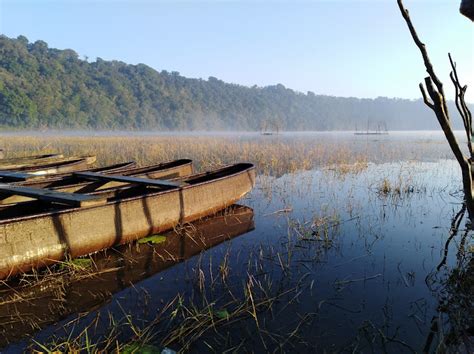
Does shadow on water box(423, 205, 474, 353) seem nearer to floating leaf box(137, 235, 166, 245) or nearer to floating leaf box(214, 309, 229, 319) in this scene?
floating leaf box(214, 309, 229, 319)

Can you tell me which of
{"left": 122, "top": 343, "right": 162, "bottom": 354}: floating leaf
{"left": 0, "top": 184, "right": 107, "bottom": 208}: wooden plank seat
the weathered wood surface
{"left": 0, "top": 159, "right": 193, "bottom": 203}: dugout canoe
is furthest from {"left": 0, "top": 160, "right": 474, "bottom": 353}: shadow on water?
the weathered wood surface

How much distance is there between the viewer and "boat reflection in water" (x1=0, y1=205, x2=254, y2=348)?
3.69 m

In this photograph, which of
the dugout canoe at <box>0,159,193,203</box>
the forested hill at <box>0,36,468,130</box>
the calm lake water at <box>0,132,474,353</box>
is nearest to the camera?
the calm lake water at <box>0,132,474,353</box>

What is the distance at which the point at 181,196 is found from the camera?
22.6 feet

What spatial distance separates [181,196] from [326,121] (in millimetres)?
176329

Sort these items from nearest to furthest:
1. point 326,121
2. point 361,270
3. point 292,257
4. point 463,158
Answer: point 463,158 → point 361,270 → point 292,257 → point 326,121

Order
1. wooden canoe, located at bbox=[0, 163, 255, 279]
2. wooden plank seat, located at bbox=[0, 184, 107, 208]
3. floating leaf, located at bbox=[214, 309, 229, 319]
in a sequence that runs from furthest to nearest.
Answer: wooden plank seat, located at bbox=[0, 184, 107, 208] → wooden canoe, located at bbox=[0, 163, 255, 279] → floating leaf, located at bbox=[214, 309, 229, 319]

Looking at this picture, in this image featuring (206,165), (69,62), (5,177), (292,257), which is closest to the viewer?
(292,257)

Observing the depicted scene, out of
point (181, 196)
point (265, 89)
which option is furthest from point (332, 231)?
point (265, 89)

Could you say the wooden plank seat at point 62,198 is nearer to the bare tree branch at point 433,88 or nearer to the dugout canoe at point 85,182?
the dugout canoe at point 85,182

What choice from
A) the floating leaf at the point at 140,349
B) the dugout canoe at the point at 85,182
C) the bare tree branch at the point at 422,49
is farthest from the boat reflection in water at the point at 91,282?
the bare tree branch at the point at 422,49

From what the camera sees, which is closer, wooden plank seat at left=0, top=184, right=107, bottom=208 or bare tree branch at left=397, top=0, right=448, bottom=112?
bare tree branch at left=397, top=0, right=448, bottom=112

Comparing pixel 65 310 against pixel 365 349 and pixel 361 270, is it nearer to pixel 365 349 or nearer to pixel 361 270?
pixel 365 349

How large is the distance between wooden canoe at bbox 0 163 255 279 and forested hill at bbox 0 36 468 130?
6573 centimetres
